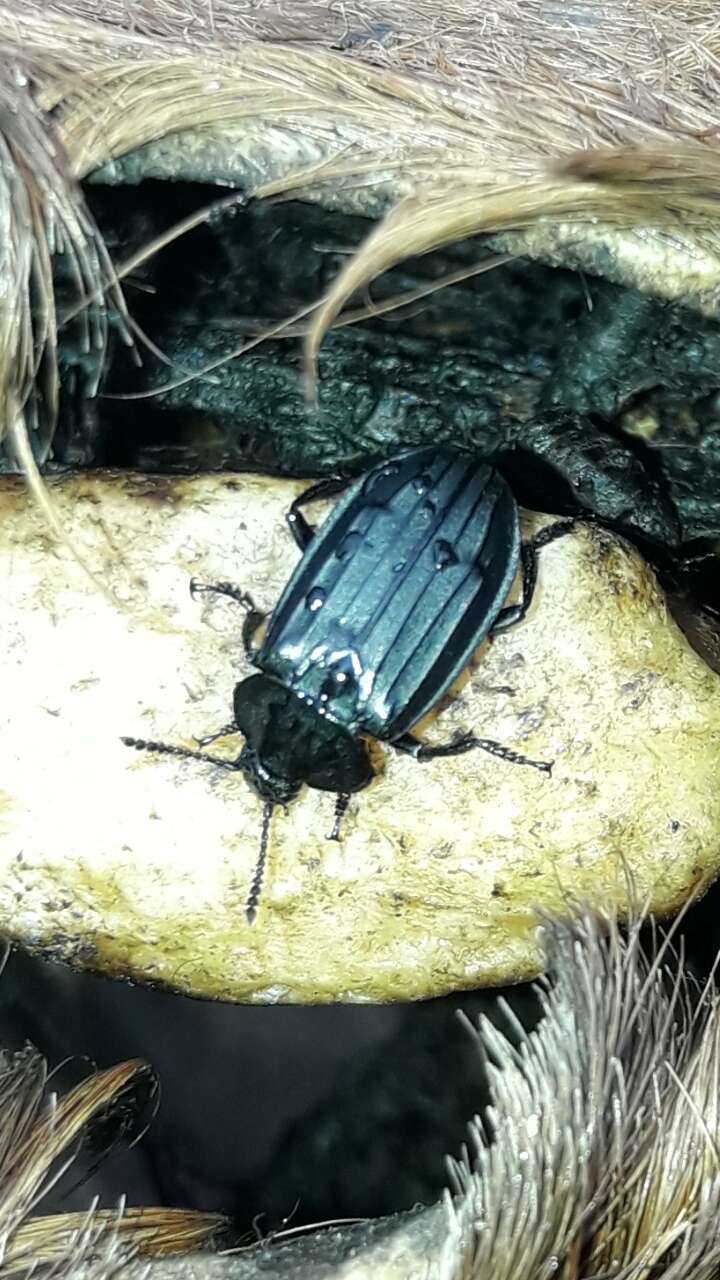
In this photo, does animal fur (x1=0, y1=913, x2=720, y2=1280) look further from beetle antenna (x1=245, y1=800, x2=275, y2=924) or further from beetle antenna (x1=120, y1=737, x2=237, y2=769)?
beetle antenna (x1=120, y1=737, x2=237, y2=769)

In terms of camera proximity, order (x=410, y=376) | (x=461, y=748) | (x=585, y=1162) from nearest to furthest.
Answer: (x=585, y=1162) → (x=461, y=748) → (x=410, y=376)

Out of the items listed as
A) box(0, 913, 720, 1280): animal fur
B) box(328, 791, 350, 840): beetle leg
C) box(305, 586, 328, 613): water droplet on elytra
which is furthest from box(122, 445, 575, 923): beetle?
box(0, 913, 720, 1280): animal fur

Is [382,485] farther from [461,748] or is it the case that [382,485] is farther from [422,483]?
[461,748]

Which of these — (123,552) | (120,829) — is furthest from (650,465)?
(120,829)

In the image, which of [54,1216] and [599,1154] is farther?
[54,1216]

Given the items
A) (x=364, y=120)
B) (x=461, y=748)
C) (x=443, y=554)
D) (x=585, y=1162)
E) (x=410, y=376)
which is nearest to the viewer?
(x=585, y=1162)

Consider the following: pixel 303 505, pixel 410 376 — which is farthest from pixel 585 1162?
pixel 410 376
